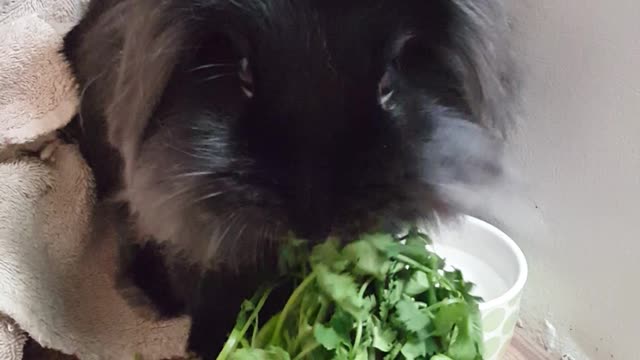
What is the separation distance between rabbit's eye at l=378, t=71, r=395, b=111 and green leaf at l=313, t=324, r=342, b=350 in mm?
198

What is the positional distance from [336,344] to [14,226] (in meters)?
0.48

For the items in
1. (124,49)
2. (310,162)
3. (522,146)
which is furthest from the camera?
(522,146)

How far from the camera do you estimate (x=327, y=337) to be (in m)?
0.80

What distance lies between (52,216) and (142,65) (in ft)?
1.35

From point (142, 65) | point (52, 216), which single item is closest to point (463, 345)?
point (142, 65)

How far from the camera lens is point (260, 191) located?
0.74 metres

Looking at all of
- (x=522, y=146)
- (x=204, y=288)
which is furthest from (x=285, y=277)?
(x=522, y=146)

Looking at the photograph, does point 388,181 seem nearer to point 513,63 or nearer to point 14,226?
point 513,63

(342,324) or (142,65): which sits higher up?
(142,65)

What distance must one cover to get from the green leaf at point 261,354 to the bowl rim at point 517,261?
26 cm

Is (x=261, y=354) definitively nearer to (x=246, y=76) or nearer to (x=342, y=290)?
(x=342, y=290)

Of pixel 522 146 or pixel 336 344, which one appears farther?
pixel 522 146

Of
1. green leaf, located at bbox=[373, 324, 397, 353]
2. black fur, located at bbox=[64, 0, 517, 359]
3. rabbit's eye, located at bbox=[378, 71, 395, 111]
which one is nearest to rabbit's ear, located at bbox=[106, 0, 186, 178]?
black fur, located at bbox=[64, 0, 517, 359]

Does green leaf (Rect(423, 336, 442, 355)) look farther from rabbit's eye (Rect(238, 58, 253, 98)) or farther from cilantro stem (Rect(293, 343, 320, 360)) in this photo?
rabbit's eye (Rect(238, 58, 253, 98))
